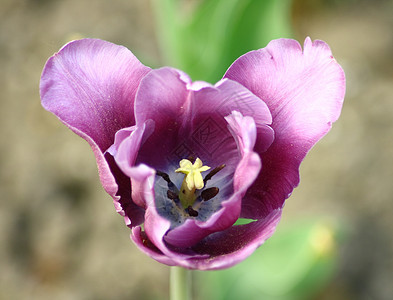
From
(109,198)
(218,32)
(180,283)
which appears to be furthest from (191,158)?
(109,198)

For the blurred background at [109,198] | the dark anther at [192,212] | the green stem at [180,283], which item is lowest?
the blurred background at [109,198]

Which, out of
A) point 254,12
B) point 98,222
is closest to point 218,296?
point 98,222

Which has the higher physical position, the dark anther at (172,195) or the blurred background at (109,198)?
the dark anther at (172,195)

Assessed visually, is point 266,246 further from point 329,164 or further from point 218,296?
point 329,164

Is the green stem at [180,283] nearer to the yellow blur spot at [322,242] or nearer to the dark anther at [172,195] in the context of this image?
the dark anther at [172,195]

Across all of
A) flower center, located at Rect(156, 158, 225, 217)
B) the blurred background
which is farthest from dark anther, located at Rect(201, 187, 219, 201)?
the blurred background

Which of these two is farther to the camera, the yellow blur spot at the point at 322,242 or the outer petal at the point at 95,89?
the yellow blur spot at the point at 322,242

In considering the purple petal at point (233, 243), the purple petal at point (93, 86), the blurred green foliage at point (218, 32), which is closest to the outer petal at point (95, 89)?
the purple petal at point (93, 86)
